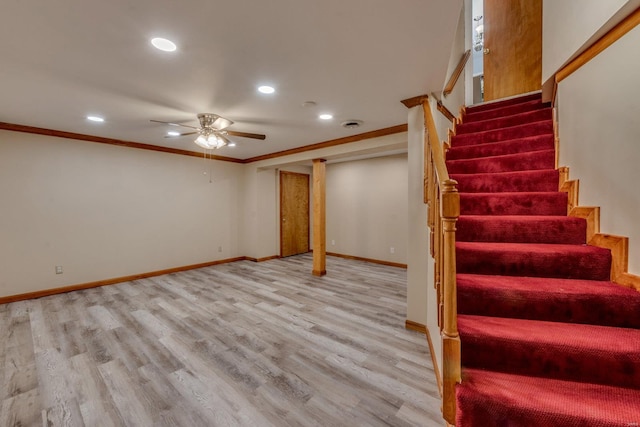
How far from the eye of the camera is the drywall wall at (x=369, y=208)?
5.63 metres

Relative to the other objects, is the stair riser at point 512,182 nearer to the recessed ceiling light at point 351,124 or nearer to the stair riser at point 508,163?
the stair riser at point 508,163

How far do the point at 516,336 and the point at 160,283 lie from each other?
4836mm

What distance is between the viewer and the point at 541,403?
3.75 ft

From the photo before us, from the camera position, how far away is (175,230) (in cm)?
520

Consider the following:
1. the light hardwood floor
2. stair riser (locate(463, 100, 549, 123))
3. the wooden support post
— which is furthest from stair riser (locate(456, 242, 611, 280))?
the wooden support post

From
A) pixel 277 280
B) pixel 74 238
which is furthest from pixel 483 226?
pixel 74 238

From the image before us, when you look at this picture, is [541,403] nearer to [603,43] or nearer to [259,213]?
[603,43]

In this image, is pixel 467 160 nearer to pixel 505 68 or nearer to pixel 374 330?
pixel 374 330

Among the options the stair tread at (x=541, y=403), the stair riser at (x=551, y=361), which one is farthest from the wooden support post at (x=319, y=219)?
the stair tread at (x=541, y=403)

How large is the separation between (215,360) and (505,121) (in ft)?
13.4

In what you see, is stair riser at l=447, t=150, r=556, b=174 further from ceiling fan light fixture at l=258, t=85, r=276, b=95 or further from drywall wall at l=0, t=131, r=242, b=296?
drywall wall at l=0, t=131, r=242, b=296

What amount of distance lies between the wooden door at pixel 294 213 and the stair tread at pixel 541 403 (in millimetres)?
5570

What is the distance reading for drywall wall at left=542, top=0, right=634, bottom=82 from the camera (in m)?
1.81

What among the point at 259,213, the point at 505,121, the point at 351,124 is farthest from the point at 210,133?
the point at 505,121
